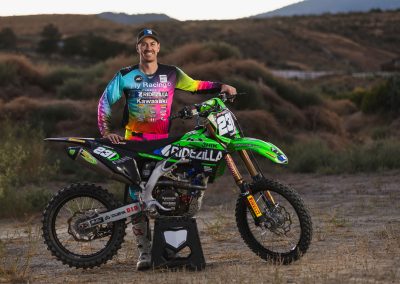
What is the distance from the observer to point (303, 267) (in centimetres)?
734

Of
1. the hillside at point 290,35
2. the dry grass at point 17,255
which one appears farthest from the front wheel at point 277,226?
the hillside at point 290,35

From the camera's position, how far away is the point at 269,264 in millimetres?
7629

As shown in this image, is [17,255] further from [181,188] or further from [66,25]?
[66,25]

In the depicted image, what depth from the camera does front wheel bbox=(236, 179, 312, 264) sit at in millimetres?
7559

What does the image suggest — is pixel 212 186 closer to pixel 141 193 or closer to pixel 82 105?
pixel 82 105

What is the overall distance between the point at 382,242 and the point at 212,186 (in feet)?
26.2

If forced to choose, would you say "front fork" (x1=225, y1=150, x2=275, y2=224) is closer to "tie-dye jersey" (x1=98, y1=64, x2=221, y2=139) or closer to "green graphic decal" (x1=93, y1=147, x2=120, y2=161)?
"tie-dye jersey" (x1=98, y1=64, x2=221, y2=139)

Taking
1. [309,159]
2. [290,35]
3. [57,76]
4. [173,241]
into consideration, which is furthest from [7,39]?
[173,241]

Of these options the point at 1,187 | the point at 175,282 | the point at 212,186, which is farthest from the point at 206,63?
the point at 175,282

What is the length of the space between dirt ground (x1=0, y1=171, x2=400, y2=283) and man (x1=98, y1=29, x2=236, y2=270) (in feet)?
2.48

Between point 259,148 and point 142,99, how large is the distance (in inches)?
49.1

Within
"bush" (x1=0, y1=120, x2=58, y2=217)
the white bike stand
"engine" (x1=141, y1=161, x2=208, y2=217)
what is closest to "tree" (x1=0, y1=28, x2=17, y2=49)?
"bush" (x1=0, y1=120, x2=58, y2=217)

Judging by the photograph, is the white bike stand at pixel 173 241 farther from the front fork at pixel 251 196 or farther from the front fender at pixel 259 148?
the front fender at pixel 259 148

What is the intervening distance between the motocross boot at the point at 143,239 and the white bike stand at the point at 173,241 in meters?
0.23
